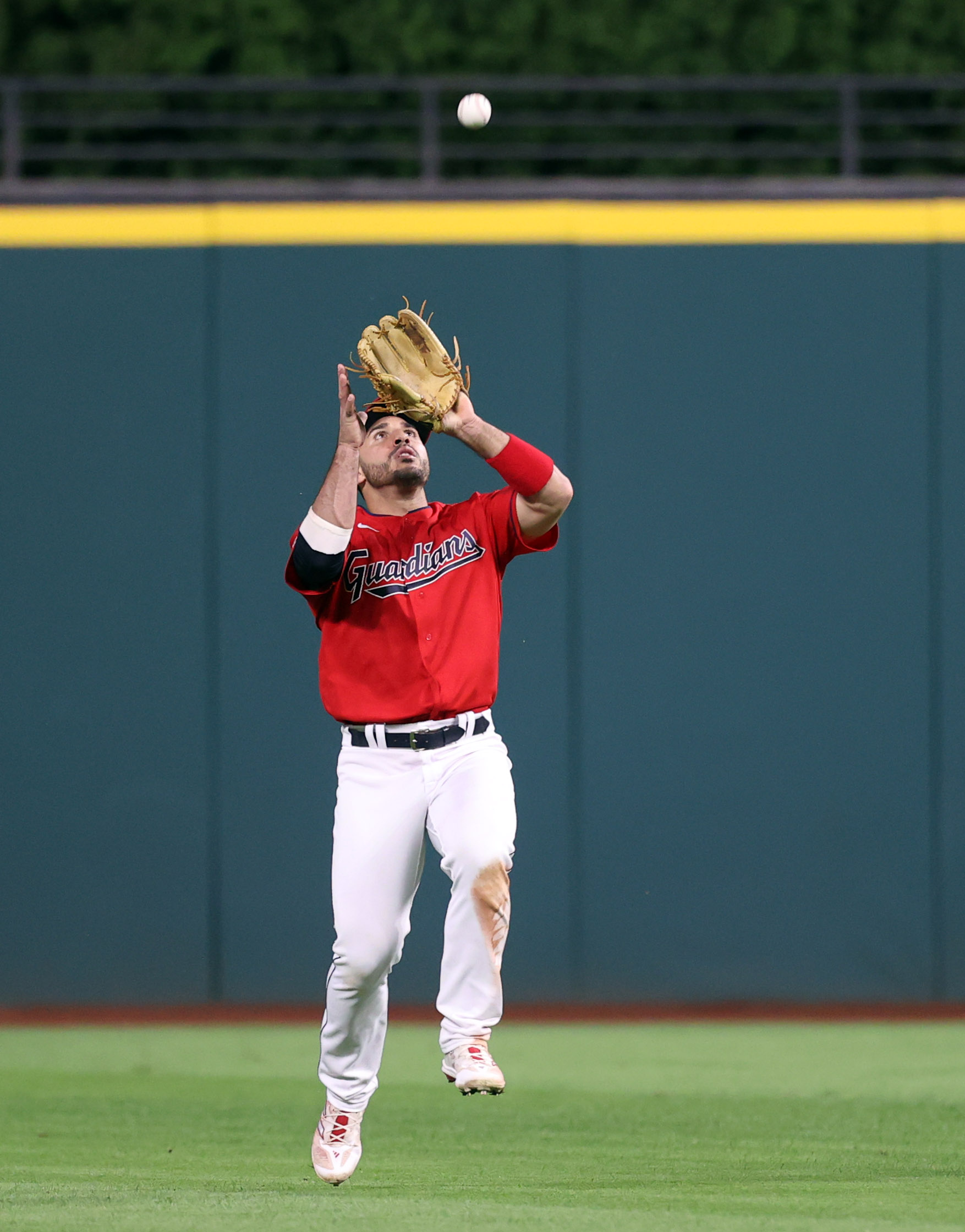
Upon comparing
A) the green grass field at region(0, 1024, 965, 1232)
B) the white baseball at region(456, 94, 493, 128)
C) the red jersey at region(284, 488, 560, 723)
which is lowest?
→ the green grass field at region(0, 1024, 965, 1232)

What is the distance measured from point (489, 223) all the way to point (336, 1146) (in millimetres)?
4782

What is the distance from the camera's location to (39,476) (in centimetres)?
825

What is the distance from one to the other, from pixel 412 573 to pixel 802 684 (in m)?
3.76

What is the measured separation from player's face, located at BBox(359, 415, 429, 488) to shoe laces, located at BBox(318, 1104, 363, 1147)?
5.84 ft

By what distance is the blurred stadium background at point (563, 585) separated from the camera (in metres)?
8.21

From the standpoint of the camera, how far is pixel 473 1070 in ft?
14.6

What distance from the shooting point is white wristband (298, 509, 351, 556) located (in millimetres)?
4672

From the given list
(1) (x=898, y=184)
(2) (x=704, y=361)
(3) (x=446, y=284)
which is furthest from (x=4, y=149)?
(1) (x=898, y=184)

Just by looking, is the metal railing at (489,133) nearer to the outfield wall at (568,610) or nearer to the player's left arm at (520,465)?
the outfield wall at (568,610)

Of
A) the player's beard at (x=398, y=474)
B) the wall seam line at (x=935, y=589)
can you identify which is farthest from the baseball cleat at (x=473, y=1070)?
the wall seam line at (x=935, y=589)

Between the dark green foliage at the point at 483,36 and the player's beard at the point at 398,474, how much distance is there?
21.3 ft

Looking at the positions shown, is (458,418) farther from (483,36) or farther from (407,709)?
(483,36)

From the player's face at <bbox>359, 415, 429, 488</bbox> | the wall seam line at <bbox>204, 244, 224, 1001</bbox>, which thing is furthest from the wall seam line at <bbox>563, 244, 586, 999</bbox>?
the player's face at <bbox>359, 415, 429, 488</bbox>

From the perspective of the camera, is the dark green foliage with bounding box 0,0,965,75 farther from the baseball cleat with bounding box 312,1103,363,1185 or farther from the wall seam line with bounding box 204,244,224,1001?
the baseball cleat with bounding box 312,1103,363,1185
